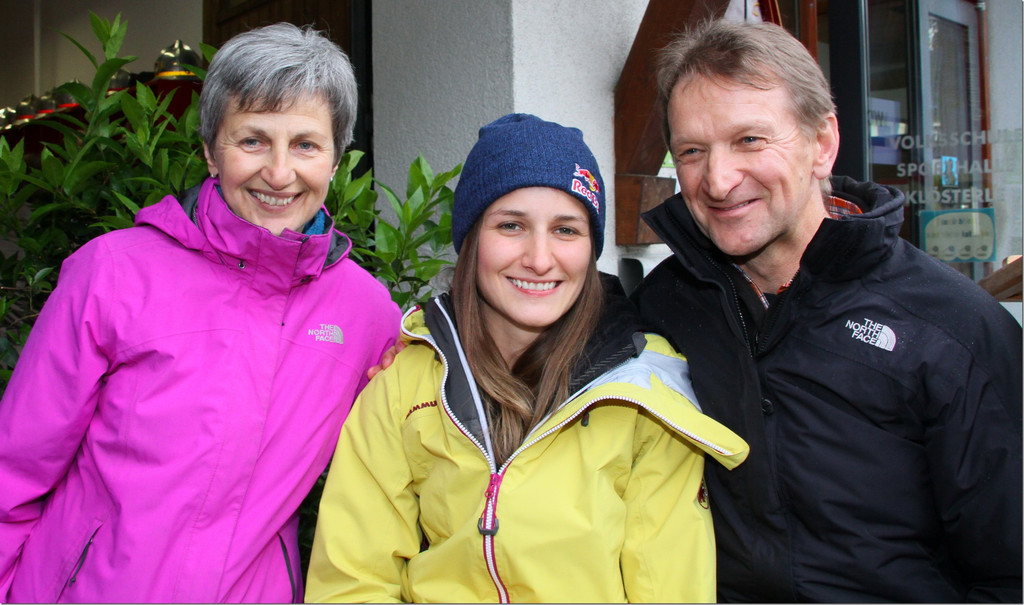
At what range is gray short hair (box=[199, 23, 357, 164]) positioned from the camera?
1.89 m

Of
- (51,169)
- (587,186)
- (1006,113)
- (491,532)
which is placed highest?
(1006,113)

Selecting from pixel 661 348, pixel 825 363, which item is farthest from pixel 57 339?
pixel 825 363

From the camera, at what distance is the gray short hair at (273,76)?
1888 millimetres

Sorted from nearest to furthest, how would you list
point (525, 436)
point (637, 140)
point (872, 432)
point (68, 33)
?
point (872, 432) → point (525, 436) → point (637, 140) → point (68, 33)

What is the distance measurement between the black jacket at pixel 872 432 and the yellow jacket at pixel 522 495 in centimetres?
13

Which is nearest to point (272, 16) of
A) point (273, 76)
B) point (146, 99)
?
point (146, 99)

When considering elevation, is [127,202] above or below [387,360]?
above

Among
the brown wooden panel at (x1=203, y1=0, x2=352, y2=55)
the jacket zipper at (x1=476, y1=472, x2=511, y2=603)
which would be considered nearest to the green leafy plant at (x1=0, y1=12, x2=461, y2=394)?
the jacket zipper at (x1=476, y1=472, x2=511, y2=603)

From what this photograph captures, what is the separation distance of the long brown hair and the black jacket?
1.17 ft

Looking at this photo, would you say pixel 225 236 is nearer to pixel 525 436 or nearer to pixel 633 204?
pixel 525 436

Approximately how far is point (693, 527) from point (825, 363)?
1.51ft

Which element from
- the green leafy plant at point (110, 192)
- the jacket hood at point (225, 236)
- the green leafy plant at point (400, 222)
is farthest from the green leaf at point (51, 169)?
the green leafy plant at point (400, 222)

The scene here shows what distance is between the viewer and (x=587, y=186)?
2.02 m

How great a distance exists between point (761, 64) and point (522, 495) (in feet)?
3.60
